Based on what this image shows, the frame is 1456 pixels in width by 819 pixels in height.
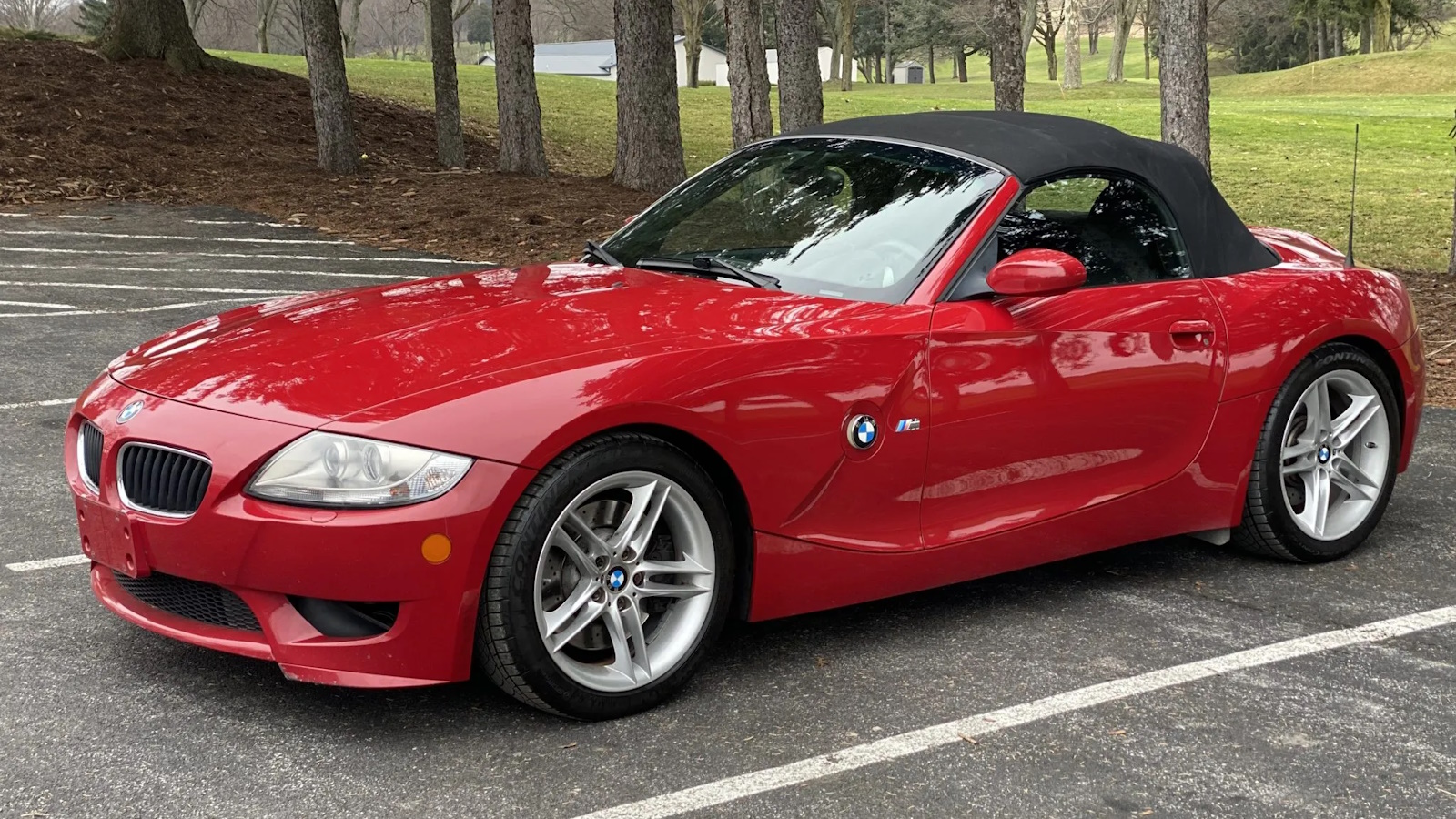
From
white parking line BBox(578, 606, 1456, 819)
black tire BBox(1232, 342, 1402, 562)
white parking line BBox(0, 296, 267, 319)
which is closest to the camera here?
white parking line BBox(578, 606, 1456, 819)

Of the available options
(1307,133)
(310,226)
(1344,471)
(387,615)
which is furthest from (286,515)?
(1307,133)

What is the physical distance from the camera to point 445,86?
777 inches

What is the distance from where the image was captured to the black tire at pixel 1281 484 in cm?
499

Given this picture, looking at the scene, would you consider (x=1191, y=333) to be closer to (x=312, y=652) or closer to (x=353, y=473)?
(x=353, y=473)

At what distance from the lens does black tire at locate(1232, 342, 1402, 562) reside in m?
4.99

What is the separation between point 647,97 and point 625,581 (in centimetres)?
1236

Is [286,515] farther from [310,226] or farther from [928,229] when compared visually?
[310,226]

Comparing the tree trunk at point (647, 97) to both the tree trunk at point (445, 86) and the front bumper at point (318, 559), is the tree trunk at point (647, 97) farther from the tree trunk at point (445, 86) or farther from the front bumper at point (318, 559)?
the front bumper at point (318, 559)

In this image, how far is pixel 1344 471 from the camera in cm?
532

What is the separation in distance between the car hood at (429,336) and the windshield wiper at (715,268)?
0.25ft

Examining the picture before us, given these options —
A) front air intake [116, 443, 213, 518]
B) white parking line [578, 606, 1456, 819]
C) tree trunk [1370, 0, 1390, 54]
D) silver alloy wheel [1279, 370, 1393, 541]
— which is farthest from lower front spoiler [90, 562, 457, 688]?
tree trunk [1370, 0, 1390, 54]

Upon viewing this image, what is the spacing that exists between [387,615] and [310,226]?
1191 cm

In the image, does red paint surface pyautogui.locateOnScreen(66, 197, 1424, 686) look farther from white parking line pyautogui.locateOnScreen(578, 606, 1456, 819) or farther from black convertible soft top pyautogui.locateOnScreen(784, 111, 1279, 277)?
white parking line pyautogui.locateOnScreen(578, 606, 1456, 819)

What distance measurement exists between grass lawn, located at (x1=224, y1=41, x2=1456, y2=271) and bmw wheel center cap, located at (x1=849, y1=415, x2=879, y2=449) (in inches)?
454
